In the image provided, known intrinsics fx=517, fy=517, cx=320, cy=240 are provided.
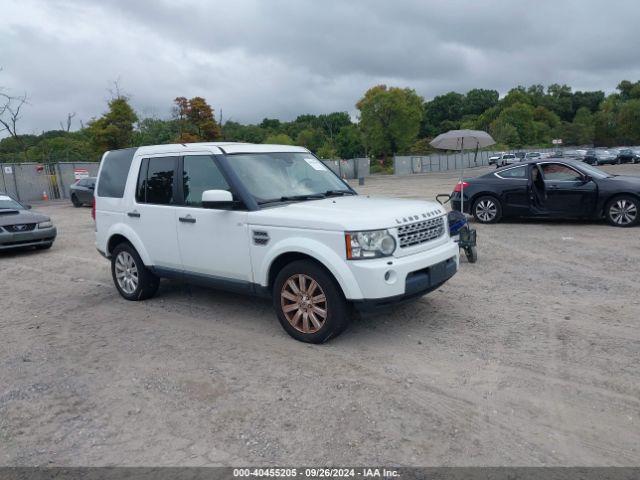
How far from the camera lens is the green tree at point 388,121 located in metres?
73.1

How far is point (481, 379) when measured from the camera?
13.2ft

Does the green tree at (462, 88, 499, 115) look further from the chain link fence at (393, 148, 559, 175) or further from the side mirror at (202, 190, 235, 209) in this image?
the side mirror at (202, 190, 235, 209)

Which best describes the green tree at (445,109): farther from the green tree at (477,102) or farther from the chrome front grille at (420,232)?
the chrome front grille at (420,232)

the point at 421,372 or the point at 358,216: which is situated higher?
the point at 358,216

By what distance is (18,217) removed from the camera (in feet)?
36.0

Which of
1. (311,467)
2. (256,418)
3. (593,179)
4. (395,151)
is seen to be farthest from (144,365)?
(395,151)

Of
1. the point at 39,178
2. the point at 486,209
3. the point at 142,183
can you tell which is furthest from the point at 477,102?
the point at 142,183

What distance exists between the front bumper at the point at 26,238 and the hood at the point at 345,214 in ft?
25.9

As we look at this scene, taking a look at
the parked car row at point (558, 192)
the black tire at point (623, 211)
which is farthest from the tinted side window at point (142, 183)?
the black tire at point (623, 211)

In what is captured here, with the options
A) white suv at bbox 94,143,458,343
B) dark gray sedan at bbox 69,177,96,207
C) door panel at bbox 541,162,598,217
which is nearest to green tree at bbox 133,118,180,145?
dark gray sedan at bbox 69,177,96,207

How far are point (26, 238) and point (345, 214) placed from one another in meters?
8.80

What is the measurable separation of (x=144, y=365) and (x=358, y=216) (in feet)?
7.58

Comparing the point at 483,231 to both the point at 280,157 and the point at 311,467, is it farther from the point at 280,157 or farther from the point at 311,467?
the point at 311,467

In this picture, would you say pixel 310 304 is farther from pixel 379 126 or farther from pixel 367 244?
pixel 379 126
